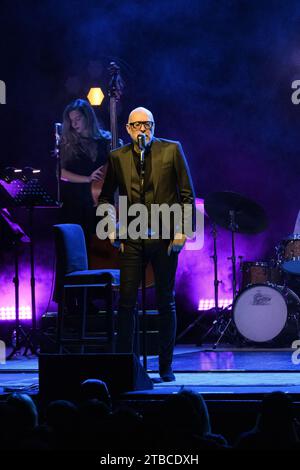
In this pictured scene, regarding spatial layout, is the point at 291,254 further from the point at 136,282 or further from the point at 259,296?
the point at 136,282

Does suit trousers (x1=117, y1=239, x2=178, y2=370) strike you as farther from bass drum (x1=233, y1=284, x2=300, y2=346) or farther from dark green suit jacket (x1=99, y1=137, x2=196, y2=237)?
bass drum (x1=233, y1=284, x2=300, y2=346)

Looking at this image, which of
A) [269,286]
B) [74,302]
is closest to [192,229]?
[74,302]

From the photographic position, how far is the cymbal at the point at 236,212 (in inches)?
327

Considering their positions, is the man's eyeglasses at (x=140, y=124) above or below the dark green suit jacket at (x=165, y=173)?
above

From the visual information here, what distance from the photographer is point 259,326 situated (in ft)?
27.8

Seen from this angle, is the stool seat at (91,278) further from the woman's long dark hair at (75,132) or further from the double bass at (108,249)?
the woman's long dark hair at (75,132)

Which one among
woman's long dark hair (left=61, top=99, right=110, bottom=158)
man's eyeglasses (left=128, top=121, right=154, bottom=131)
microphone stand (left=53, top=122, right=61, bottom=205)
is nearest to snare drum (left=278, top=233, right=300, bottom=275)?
woman's long dark hair (left=61, top=99, right=110, bottom=158)

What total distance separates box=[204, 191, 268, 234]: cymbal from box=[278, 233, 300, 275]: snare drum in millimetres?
278

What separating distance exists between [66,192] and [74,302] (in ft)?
6.17

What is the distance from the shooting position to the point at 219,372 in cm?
647

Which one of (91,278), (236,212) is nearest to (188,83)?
(236,212)

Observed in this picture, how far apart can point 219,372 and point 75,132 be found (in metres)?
3.61

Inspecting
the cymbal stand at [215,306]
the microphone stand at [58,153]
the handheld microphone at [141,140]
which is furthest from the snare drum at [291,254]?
the handheld microphone at [141,140]

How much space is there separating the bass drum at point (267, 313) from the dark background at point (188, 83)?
113cm
